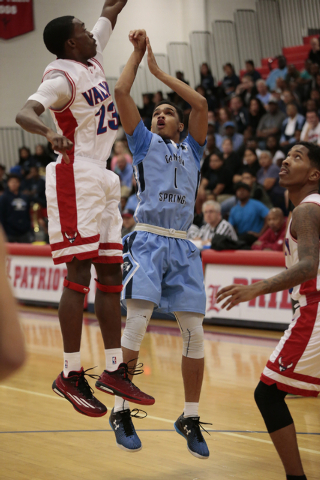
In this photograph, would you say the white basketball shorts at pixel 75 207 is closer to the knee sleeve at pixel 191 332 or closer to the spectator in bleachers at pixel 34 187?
the knee sleeve at pixel 191 332

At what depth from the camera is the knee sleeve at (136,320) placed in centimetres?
381

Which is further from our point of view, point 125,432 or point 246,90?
point 246,90

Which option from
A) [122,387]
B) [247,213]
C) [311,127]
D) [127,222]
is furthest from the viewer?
[311,127]

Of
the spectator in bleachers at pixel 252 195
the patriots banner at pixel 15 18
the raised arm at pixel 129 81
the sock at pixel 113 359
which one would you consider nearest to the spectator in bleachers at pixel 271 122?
the spectator in bleachers at pixel 252 195

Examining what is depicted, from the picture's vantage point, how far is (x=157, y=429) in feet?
15.4

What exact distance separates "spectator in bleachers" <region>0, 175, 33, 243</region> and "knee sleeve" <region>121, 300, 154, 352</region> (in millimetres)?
8655

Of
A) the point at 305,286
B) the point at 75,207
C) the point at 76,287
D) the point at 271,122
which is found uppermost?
the point at 271,122

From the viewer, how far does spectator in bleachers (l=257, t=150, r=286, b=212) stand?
10297 mm

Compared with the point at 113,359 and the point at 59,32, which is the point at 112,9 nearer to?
the point at 59,32

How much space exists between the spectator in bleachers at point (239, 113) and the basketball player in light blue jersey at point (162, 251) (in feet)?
31.5

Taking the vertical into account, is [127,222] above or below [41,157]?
below

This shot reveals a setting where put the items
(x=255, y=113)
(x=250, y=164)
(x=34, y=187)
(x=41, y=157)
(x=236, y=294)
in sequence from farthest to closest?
(x=41, y=157), (x=34, y=187), (x=255, y=113), (x=250, y=164), (x=236, y=294)

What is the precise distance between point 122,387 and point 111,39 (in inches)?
555

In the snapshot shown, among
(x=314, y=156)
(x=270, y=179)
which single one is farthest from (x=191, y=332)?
(x=270, y=179)
